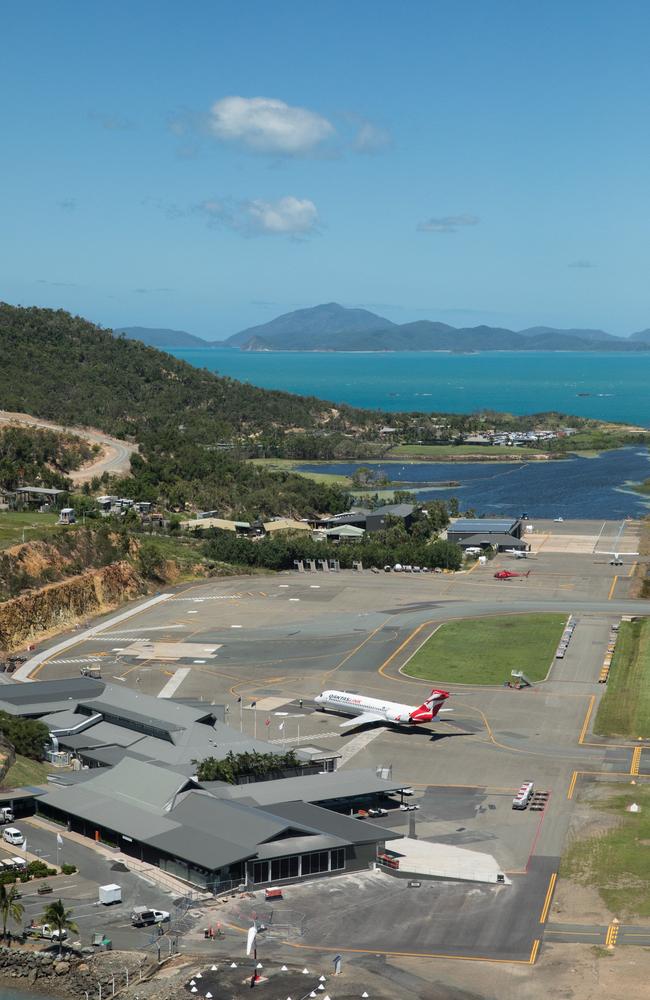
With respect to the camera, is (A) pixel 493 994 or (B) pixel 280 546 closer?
(A) pixel 493 994

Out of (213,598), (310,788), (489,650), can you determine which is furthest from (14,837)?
(213,598)

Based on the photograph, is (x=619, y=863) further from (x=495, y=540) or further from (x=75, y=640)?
(x=495, y=540)

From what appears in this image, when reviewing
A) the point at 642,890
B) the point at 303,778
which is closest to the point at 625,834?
the point at 642,890

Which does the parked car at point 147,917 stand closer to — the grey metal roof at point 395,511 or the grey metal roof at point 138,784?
the grey metal roof at point 138,784

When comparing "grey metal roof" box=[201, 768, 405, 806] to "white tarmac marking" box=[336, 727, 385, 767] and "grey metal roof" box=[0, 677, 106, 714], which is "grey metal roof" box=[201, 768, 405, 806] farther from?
"grey metal roof" box=[0, 677, 106, 714]

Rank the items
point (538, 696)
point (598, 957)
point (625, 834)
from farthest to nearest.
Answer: point (538, 696)
point (625, 834)
point (598, 957)

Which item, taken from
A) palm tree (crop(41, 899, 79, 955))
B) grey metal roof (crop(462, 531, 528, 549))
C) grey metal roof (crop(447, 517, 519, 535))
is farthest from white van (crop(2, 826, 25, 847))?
grey metal roof (crop(447, 517, 519, 535))

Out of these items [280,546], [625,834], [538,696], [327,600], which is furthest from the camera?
[280,546]

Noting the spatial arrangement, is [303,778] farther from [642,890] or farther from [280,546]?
[280,546]
